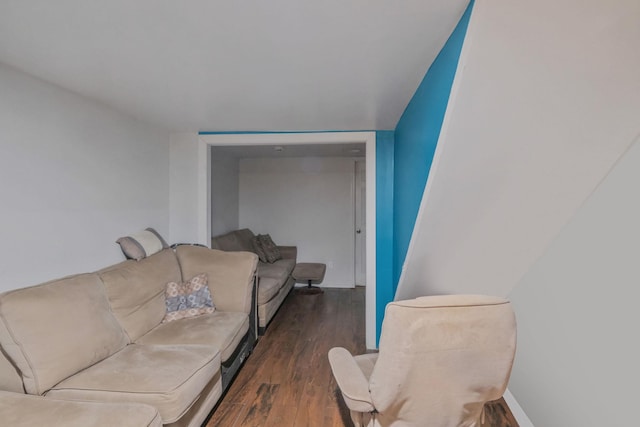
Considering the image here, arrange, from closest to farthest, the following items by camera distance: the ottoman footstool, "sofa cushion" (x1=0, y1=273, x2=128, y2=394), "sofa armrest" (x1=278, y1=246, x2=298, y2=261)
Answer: "sofa cushion" (x1=0, y1=273, x2=128, y2=394)
the ottoman footstool
"sofa armrest" (x1=278, y1=246, x2=298, y2=261)

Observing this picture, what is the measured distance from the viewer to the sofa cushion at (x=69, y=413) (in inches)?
50.7

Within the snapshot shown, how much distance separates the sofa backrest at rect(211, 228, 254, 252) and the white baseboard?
3238 millimetres

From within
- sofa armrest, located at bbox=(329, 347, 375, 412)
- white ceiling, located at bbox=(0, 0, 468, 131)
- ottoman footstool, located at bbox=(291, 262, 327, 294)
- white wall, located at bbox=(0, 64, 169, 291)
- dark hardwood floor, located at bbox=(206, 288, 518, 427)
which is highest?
white ceiling, located at bbox=(0, 0, 468, 131)

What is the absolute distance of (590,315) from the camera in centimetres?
161

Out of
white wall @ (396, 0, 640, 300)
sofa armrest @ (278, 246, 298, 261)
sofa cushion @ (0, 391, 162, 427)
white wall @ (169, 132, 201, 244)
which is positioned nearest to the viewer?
white wall @ (396, 0, 640, 300)

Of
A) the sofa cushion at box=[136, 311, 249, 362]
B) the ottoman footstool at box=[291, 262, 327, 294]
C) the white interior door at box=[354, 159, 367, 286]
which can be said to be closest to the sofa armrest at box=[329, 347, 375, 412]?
the sofa cushion at box=[136, 311, 249, 362]

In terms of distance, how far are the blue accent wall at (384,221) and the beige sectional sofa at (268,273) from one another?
1210 mm

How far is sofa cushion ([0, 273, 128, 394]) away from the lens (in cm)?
152

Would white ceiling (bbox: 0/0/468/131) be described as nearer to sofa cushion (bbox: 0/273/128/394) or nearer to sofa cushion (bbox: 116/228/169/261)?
sofa cushion (bbox: 116/228/169/261)

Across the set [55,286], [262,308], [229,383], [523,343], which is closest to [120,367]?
[55,286]

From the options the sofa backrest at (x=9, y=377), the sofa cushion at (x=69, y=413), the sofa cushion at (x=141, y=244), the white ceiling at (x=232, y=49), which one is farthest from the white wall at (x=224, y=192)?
the sofa cushion at (x=69, y=413)

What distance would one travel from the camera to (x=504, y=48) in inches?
40.7

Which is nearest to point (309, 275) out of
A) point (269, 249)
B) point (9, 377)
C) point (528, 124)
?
point (269, 249)

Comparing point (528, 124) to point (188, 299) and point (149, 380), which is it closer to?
point (149, 380)
